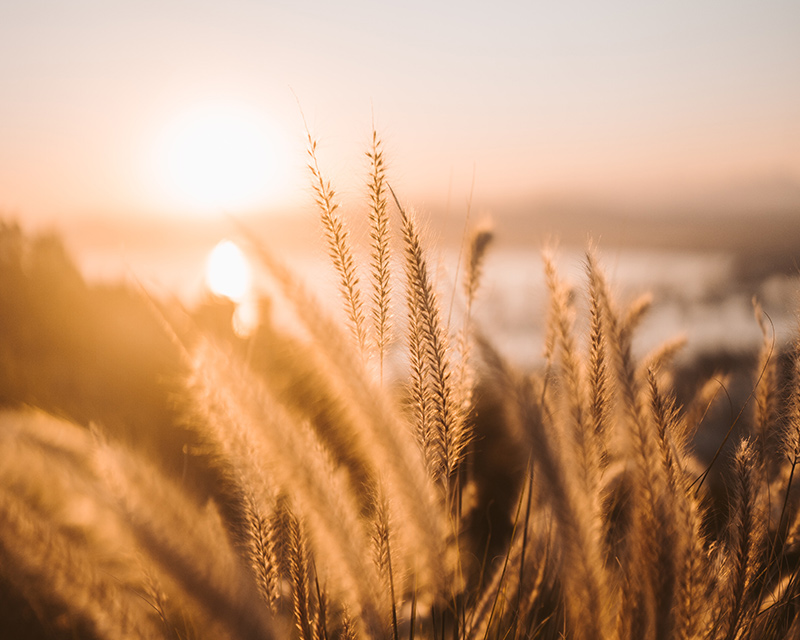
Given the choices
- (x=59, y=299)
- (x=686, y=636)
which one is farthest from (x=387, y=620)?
(x=59, y=299)

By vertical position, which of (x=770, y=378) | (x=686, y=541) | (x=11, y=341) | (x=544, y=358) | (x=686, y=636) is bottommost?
(x=686, y=636)

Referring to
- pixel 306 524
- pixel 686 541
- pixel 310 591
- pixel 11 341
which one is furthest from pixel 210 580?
pixel 11 341

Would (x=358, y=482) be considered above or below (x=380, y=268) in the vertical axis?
below

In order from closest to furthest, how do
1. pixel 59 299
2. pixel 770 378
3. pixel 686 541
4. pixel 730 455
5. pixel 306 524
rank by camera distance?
pixel 686 541 < pixel 306 524 < pixel 730 455 < pixel 770 378 < pixel 59 299

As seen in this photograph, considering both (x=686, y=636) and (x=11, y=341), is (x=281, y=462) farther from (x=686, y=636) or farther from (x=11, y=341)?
(x=11, y=341)

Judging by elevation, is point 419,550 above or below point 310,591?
above

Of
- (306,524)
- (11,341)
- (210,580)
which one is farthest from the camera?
(11,341)

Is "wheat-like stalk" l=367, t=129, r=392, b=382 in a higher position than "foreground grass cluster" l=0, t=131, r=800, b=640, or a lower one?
higher

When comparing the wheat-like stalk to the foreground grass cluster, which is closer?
the foreground grass cluster

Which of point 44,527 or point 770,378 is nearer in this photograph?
point 44,527

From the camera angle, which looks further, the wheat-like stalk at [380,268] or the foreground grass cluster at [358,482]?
the wheat-like stalk at [380,268]

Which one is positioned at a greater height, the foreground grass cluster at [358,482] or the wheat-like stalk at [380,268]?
the wheat-like stalk at [380,268]

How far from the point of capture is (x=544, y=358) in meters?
1.98

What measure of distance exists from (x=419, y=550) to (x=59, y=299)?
147 inches
